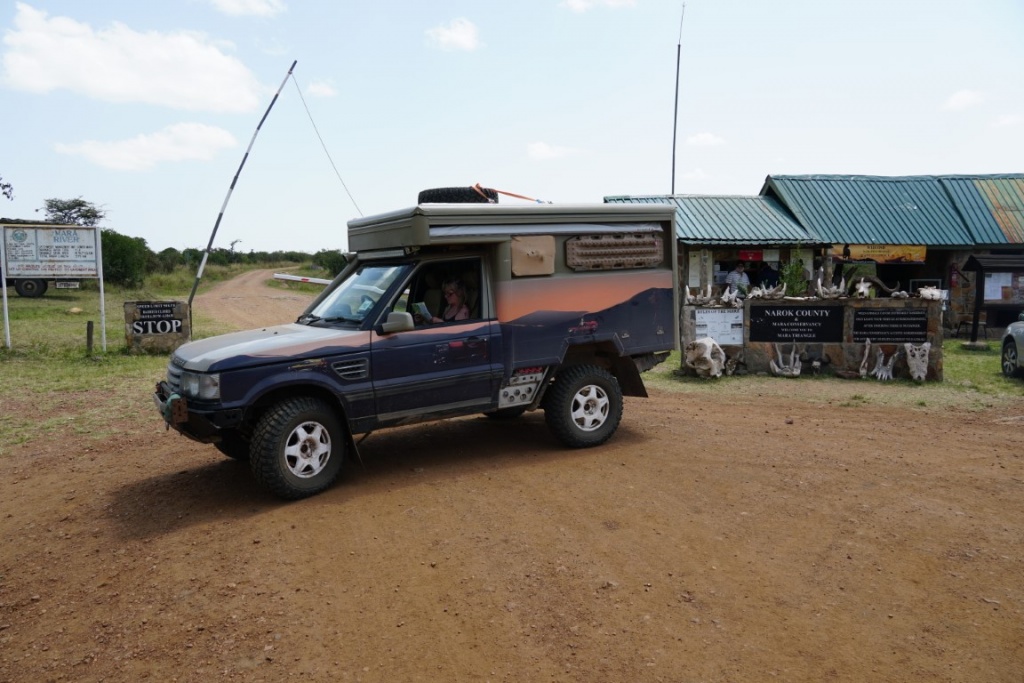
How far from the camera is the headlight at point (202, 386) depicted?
589cm

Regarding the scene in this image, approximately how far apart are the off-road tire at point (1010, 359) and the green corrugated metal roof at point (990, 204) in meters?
8.34

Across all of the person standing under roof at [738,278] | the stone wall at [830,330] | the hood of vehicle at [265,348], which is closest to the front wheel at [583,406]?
the hood of vehicle at [265,348]

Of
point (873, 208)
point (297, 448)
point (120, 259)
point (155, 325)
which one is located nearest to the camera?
point (297, 448)

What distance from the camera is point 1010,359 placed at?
41.6 feet

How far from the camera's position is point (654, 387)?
11.5 m

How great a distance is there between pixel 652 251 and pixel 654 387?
12.9 feet

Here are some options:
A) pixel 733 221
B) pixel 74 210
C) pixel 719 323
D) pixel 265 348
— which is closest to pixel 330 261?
pixel 74 210

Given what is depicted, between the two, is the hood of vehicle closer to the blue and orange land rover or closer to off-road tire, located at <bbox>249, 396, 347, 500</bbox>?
the blue and orange land rover

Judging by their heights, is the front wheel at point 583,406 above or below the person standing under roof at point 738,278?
below

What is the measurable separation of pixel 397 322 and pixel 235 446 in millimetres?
1933

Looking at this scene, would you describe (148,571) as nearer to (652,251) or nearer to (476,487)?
(476,487)

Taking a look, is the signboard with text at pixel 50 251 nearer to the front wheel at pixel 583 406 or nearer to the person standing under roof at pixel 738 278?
the front wheel at pixel 583 406

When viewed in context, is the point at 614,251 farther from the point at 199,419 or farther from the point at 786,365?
the point at 786,365

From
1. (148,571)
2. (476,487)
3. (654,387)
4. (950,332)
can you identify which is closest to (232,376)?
(148,571)
